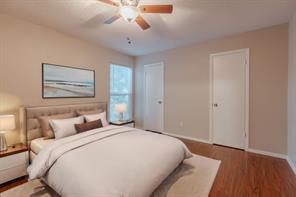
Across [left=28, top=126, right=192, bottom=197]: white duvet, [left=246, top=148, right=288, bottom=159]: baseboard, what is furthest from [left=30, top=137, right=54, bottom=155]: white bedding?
[left=246, top=148, right=288, bottom=159]: baseboard

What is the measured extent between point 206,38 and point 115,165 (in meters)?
3.31

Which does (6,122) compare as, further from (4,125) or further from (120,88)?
(120,88)

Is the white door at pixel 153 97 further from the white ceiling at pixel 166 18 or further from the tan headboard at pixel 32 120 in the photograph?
the tan headboard at pixel 32 120

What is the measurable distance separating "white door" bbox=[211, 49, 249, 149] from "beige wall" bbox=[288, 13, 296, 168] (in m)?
0.67

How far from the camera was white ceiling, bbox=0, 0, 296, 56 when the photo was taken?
2.20 m

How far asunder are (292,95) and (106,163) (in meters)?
3.04

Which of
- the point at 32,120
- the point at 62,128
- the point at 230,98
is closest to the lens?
the point at 62,128

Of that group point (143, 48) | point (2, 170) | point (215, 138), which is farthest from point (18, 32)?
point (215, 138)

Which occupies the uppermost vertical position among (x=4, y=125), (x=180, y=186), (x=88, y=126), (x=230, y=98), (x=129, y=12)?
(x=129, y=12)

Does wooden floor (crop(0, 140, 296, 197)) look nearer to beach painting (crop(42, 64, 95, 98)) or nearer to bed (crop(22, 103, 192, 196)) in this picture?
bed (crop(22, 103, 192, 196))

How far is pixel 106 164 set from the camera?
1.56 meters

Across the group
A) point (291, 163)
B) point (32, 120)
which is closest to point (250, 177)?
point (291, 163)

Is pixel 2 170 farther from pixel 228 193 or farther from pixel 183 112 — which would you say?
pixel 183 112

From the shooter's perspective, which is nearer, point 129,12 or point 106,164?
point 106,164
